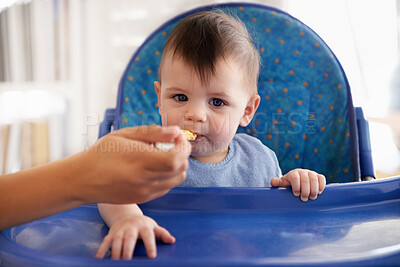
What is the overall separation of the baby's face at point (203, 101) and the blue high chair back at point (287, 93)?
0.83 ft

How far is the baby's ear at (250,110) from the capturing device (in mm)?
1032

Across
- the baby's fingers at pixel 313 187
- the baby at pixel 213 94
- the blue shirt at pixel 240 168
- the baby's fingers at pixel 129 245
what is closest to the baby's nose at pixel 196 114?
the baby at pixel 213 94

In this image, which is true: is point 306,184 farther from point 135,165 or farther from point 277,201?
point 135,165

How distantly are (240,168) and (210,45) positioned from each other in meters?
0.35

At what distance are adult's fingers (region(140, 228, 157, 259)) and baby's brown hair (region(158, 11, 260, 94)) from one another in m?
0.42

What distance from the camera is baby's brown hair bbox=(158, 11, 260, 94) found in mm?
830

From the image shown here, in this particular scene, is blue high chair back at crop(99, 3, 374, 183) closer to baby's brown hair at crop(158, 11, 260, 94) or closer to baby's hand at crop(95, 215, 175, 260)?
baby's brown hair at crop(158, 11, 260, 94)

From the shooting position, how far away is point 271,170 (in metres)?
1.01

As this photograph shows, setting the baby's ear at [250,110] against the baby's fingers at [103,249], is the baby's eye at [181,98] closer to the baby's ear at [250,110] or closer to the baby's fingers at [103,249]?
the baby's ear at [250,110]

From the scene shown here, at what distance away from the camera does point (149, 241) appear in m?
0.47

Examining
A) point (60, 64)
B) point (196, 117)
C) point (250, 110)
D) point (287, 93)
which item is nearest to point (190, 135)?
point (196, 117)

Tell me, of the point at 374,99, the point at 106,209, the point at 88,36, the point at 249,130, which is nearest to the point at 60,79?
the point at 88,36

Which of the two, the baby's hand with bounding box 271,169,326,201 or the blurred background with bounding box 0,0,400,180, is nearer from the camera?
the baby's hand with bounding box 271,169,326,201

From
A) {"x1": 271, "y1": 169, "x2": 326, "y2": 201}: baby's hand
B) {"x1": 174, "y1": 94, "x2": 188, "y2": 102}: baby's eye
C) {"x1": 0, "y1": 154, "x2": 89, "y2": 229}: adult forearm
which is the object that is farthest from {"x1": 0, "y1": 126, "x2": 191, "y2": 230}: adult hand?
{"x1": 174, "y1": 94, "x2": 188, "y2": 102}: baby's eye
